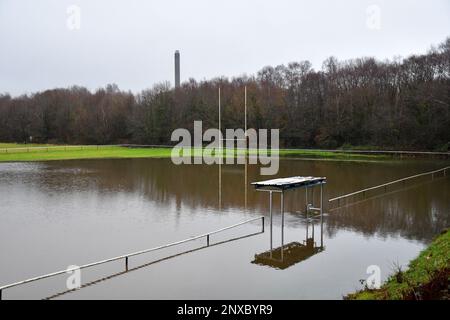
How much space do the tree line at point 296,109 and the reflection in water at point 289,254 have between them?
3809cm

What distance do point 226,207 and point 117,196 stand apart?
20.9ft

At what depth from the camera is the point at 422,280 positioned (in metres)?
9.35

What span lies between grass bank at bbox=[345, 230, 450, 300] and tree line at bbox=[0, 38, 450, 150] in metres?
38.6

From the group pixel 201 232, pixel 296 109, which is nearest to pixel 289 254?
pixel 201 232

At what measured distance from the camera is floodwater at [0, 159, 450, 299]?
1059cm

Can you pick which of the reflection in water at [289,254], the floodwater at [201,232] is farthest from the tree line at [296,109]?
the reflection in water at [289,254]

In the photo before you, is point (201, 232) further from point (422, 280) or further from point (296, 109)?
point (296, 109)

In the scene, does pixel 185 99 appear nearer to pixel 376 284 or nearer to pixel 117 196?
pixel 117 196

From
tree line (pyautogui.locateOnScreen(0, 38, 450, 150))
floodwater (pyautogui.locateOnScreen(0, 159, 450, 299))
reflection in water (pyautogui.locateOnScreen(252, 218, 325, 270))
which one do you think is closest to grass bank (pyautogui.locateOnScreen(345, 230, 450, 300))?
floodwater (pyautogui.locateOnScreen(0, 159, 450, 299))

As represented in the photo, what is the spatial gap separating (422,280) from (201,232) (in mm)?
7947

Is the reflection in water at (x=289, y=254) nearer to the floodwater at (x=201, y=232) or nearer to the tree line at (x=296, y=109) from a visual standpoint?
the floodwater at (x=201, y=232)

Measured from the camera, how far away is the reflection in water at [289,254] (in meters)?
12.2

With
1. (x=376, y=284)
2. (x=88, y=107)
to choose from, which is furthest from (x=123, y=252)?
(x=88, y=107)

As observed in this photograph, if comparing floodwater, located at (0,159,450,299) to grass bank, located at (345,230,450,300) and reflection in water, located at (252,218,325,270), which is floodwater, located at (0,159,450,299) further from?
grass bank, located at (345,230,450,300)
